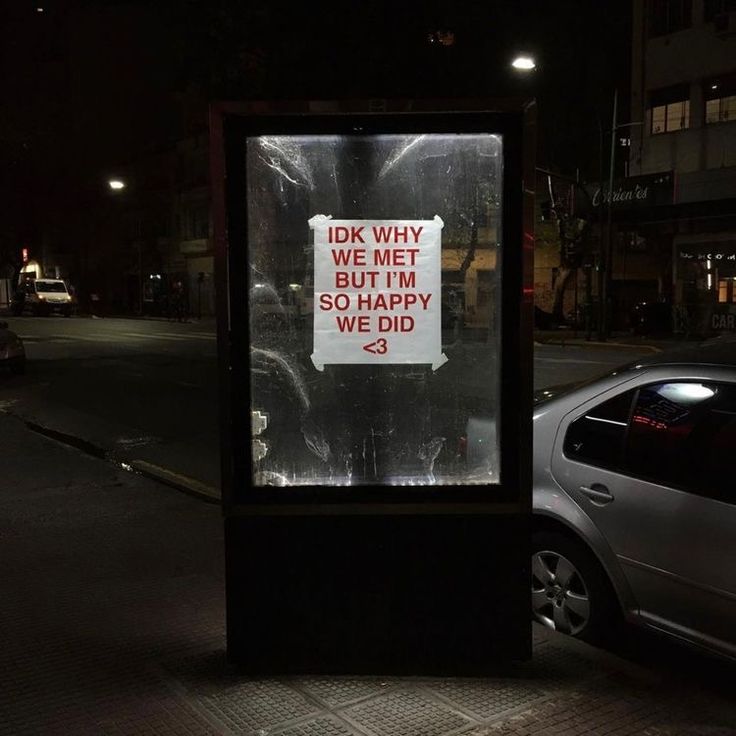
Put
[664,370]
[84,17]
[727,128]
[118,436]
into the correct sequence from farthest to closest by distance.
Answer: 1. [84,17]
2. [727,128]
3. [118,436]
4. [664,370]

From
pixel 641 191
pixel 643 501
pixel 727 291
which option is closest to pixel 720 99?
pixel 641 191

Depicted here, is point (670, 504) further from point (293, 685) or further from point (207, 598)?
point (207, 598)

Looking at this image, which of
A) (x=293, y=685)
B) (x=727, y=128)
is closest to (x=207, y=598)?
(x=293, y=685)

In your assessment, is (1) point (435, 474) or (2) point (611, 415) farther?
(2) point (611, 415)

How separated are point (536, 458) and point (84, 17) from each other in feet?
240

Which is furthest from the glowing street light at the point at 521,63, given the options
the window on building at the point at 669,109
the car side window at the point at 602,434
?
the window on building at the point at 669,109

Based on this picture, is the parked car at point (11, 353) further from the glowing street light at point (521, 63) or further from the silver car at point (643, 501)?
the silver car at point (643, 501)

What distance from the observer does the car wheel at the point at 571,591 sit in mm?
4336

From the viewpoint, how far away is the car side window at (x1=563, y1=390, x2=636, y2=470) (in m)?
4.30

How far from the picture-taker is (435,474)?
395 cm

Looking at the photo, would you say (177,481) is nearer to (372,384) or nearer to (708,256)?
(372,384)

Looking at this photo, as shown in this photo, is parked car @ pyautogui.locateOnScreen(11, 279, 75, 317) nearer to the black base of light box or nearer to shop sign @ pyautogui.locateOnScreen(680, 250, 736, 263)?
shop sign @ pyautogui.locateOnScreen(680, 250, 736, 263)

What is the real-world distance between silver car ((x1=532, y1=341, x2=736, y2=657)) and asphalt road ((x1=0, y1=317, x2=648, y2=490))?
4.22 meters

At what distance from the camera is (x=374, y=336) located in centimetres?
386
